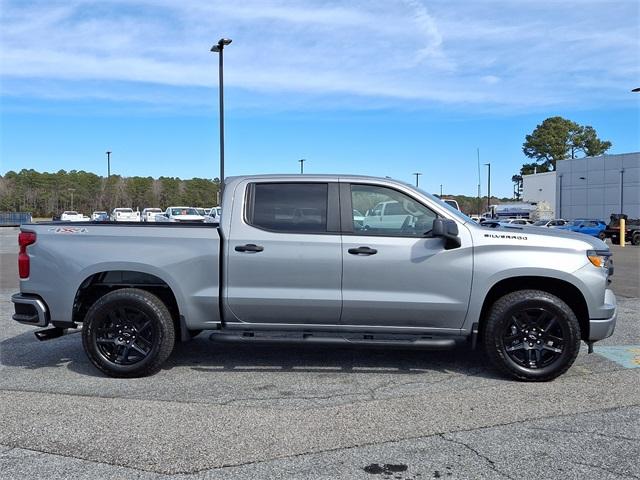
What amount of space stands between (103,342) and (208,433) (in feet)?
6.04

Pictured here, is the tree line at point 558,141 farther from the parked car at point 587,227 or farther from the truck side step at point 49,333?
the truck side step at point 49,333

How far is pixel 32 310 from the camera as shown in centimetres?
557

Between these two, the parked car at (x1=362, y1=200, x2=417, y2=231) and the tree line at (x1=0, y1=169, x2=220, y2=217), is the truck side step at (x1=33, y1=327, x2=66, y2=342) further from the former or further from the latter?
the tree line at (x1=0, y1=169, x2=220, y2=217)

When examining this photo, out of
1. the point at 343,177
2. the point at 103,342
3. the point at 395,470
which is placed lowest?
the point at 395,470

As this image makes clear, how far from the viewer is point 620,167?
200 feet

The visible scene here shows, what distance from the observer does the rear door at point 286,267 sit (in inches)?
211

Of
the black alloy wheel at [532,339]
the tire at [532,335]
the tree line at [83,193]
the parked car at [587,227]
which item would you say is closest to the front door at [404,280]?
the tire at [532,335]

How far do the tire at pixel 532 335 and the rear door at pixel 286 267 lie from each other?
144cm

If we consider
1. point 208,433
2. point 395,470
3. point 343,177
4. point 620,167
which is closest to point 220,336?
point 208,433

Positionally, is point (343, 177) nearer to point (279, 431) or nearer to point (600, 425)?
point (279, 431)

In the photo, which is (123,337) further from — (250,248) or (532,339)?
(532,339)

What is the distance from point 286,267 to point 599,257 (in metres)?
2.80

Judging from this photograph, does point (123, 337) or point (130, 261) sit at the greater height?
point (130, 261)

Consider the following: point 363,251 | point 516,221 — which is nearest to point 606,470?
point 363,251
